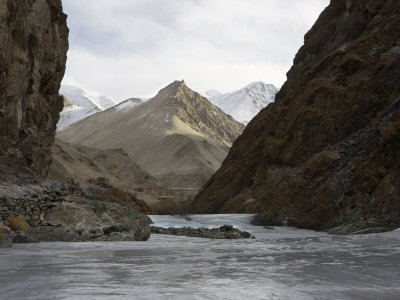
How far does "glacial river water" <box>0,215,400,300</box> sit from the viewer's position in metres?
3.66

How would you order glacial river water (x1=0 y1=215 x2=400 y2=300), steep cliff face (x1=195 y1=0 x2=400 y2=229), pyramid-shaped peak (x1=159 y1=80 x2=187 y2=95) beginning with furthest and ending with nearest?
pyramid-shaped peak (x1=159 y1=80 x2=187 y2=95), steep cliff face (x1=195 y1=0 x2=400 y2=229), glacial river water (x1=0 y1=215 x2=400 y2=300)

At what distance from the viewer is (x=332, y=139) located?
18.9 m

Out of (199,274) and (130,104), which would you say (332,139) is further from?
(130,104)

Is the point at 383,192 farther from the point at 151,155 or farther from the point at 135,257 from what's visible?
the point at 151,155

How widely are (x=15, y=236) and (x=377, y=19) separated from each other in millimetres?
18474

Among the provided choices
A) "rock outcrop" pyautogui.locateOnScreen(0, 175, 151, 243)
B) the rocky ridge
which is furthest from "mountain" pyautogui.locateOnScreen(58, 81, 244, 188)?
"rock outcrop" pyautogui.locateOnScreen(0, 175, 151, 243)

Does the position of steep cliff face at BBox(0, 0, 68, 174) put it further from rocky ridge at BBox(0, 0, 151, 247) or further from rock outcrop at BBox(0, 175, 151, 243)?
rock outcrop at BBox(0, 175, 151, 243)

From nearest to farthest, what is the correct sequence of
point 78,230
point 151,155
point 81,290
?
point 81,290, point 78,230, point 151,155

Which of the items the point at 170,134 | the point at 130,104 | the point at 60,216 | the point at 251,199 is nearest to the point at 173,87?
the point at 130,104

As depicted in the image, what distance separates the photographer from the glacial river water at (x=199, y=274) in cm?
366

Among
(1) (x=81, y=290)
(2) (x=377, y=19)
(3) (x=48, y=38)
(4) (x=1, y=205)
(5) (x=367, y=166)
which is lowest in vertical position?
(1) (x=81, y=290)

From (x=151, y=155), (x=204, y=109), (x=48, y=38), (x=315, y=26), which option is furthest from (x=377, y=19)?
(x=204, y=109)

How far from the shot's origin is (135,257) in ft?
21.3

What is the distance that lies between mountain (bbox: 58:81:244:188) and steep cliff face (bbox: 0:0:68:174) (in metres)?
51.5
